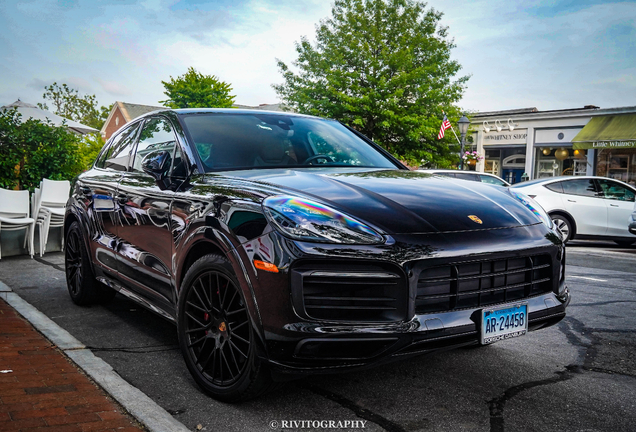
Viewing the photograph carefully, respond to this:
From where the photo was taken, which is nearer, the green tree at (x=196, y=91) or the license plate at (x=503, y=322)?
the license plate at (x=503, y=322)

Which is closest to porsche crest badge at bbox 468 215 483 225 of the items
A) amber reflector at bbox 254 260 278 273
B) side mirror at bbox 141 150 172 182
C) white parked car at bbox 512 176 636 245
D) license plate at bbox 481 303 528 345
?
license plate at bbox 481 303 528 345

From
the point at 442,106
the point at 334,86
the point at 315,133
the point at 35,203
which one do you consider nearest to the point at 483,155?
the point at 442,106

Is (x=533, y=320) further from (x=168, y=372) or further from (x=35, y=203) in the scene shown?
(x=35, y=203)

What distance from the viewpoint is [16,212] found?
27.7 ft

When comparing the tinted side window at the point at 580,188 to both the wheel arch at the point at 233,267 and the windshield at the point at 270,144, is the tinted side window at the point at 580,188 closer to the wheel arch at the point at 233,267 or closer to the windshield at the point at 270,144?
the windshield at the point at 270,144

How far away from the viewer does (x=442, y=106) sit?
2788 centimetres

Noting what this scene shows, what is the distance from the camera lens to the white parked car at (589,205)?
39.7 feet

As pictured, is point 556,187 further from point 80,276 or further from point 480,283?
point 480,283

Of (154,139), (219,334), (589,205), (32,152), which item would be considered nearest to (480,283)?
(219,334)

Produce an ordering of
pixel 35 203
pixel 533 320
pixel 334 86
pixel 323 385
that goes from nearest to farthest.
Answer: pixel 533 320 < pixel 323 385 < pixel 35 203 < pixel 334 86

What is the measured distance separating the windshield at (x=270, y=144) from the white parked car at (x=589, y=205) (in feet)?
28.8

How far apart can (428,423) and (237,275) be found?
120 centimetres

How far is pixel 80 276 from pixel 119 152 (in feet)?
3.98

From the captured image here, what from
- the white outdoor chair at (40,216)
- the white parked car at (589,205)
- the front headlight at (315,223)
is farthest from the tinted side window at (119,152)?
the white parked car at (589,205)
